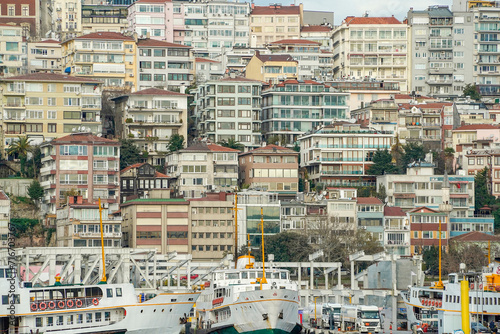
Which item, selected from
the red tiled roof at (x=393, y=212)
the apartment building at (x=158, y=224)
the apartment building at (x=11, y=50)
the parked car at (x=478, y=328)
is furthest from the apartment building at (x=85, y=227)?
the parked car at (x=478, y=328)

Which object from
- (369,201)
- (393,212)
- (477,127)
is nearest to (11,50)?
(369,201)

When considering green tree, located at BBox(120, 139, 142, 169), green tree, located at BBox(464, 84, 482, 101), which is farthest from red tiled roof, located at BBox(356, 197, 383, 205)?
green tree, located at BBox(464, 84, 482, 101)

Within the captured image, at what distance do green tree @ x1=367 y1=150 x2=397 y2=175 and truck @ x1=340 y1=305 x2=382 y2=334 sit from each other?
59.5 m

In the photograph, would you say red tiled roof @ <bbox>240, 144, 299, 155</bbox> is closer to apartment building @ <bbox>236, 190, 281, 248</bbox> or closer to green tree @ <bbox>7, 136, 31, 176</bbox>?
apartment building @ <bbox>236, 190, 281, 248</bbox>

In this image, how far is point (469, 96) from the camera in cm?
19562

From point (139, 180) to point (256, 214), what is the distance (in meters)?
15.7

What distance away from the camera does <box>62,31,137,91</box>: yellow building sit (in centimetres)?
17638

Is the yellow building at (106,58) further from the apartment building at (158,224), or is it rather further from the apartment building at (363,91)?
the apartment building at (158,224)

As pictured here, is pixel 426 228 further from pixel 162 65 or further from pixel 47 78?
pixel 162 65

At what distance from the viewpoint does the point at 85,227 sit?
134 m

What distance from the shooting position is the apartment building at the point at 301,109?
17250 cm

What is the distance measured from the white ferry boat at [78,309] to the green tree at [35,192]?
54509mm

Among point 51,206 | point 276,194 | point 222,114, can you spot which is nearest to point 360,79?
point 222,114

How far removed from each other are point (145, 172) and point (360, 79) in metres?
52.6
